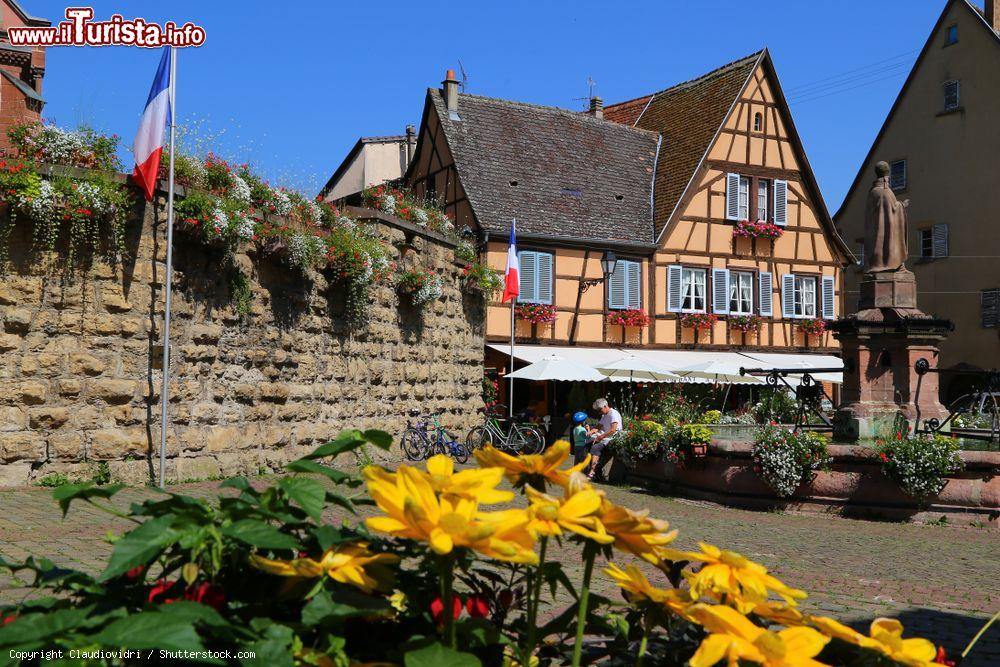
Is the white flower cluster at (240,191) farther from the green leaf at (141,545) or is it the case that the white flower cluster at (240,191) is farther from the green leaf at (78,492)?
the green leaf at (141,545)

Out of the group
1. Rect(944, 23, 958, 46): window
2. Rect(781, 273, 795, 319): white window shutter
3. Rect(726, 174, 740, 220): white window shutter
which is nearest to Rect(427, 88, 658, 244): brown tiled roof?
Rect(726, 174, 740, 220): white window shutter

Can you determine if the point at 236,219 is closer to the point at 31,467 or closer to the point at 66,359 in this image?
the point at 66,359

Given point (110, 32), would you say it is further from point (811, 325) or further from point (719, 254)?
point (811, 325)

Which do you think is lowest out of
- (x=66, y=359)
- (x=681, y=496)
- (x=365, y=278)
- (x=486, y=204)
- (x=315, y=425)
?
(x=681, y=496)

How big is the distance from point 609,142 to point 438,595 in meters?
28.0

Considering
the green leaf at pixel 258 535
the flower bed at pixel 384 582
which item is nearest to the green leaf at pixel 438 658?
the flower bed at pixel 384 582

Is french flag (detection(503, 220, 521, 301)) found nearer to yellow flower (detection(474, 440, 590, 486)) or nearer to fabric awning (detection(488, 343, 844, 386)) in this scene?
fabric awning (detection(488, 343, 844, 386))

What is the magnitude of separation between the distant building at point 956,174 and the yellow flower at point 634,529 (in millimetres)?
31670

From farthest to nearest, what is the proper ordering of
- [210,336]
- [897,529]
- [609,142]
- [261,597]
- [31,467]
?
[609,142] < [210,336] < [897,529] < [31,467] < [261,597]

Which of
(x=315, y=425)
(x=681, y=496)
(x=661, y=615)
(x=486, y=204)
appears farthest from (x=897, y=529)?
(x=486, y=204)

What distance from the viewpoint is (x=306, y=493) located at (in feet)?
4.82

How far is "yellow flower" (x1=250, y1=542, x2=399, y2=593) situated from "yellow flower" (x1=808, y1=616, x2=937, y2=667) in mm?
647

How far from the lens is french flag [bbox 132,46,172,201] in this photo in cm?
970

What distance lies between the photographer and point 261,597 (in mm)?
1427
